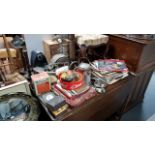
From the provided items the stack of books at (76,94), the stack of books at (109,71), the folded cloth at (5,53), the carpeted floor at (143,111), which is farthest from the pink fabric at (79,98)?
the carpeted floor at (143,111)

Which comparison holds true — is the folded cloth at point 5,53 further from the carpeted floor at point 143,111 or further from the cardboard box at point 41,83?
the carpeted floor at point 143,111

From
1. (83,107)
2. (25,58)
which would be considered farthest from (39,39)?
(83,107)

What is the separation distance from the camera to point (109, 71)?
1.27 meters

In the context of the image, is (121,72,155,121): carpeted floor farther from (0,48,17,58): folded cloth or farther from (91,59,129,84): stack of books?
(0,48,17,58): folded cloth

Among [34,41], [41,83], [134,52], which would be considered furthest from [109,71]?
[34,41]

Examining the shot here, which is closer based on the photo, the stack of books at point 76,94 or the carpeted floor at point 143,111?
the stack of books at point 76,94

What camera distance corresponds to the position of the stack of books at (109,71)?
1269 millimetres

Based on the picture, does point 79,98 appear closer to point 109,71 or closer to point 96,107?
point 96,107

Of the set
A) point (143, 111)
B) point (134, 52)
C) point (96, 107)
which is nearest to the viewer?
point (96, 107)

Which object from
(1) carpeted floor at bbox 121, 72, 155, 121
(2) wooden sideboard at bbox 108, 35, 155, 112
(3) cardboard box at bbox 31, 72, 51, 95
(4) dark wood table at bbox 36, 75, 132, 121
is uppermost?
(2) wooden sideboard at bbox 108, 35, 155, 112

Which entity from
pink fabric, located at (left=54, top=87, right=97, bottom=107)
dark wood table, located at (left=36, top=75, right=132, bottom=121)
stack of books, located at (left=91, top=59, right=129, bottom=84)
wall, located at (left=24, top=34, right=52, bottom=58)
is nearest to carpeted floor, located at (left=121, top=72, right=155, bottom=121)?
dark wood table, located at (left=36, top=75, right=132, bottom=121)

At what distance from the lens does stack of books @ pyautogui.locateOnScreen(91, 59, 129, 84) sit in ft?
4.16
